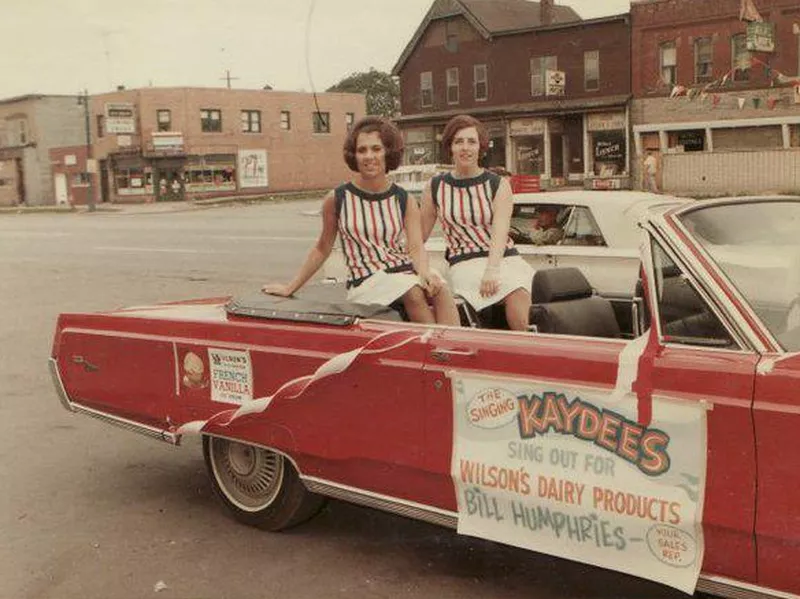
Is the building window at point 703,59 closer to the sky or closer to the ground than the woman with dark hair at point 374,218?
closer to the sky

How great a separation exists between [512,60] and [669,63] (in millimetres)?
8585

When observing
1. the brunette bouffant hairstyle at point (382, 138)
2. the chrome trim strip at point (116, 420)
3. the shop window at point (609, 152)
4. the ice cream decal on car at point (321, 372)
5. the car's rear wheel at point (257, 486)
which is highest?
the shop window at point (609, 152)

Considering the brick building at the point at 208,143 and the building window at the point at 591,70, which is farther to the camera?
the brick building at the point at 208,143

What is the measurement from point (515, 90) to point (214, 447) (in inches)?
1816

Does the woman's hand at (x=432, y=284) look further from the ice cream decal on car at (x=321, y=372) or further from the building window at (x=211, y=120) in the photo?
the building window at (x=211, y=120)

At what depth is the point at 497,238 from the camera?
4828mm

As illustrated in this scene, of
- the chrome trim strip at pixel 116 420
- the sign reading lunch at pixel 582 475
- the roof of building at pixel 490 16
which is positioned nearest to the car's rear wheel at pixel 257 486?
the chrome trim strip at pixel 116 420

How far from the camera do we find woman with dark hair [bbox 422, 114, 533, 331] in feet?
16.0

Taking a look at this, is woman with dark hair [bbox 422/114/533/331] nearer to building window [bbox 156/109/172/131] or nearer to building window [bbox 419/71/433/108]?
building window [bbox 419/71/433/108]

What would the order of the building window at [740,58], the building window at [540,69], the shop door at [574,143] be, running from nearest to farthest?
the building window at [740,58] → the shop door at [574,143] → the building window at [540,69]

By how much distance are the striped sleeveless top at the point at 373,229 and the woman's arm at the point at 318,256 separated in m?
0.09

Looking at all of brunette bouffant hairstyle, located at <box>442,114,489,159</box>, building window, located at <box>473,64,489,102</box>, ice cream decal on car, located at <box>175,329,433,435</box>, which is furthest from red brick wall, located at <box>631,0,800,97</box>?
ice cream decal on car, located at <box>175,329,433,435</box>

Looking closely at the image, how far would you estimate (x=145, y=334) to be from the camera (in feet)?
15.9

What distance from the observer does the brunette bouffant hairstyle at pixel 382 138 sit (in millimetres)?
4766
